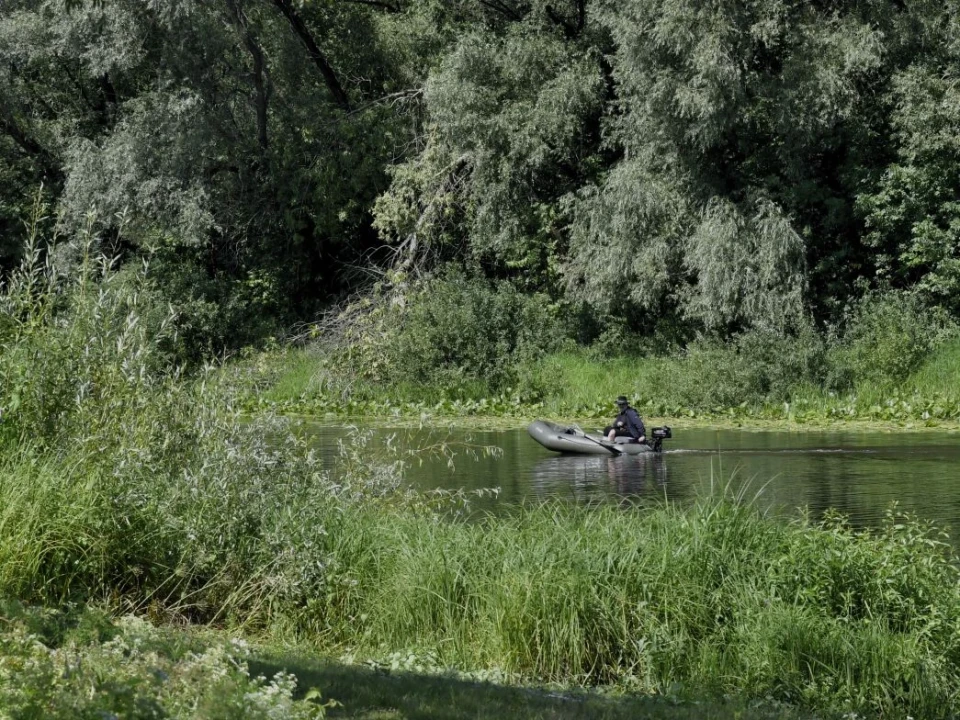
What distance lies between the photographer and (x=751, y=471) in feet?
56.2

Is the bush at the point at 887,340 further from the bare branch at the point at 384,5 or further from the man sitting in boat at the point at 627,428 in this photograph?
the bare branch at the point at 384,5

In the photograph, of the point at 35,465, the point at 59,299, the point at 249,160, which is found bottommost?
the point at 35,465

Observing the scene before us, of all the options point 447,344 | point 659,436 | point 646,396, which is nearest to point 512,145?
point 447,344

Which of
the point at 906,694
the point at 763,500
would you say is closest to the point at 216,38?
the point at 763,500

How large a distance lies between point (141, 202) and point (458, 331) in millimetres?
7850

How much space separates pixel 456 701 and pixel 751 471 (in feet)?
36.6

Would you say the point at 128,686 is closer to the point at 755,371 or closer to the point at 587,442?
the point at 587,442

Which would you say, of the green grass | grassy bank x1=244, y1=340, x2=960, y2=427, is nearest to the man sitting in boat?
grassy bank x1=244, y1=340, x2=960, y2=427

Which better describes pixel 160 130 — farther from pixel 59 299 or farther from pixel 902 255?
pixel 59 299

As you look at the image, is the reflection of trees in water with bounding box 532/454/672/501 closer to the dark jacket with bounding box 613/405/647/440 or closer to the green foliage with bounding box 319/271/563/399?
the dark jacket with bounding box 613/405/647/440

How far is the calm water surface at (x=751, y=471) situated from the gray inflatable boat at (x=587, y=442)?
0.17 metres

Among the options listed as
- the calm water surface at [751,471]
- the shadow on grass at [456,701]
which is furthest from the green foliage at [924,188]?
the shadow on grass at [456,701]

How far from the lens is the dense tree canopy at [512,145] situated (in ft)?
82.7

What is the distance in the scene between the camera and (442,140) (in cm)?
3009
